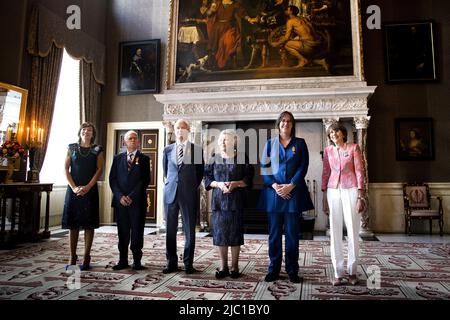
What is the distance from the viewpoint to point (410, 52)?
7281mm

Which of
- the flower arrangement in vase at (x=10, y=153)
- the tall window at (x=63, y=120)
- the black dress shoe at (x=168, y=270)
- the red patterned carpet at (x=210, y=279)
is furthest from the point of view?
the tall window at (x=63, y=120)

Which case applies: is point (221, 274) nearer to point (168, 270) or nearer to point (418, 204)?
point (168, 270)

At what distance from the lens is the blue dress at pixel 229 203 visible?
3.32 meters

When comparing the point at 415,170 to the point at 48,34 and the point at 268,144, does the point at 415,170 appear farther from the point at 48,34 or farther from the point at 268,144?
the point at 48,34

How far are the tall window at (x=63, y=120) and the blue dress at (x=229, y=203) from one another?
191 inches

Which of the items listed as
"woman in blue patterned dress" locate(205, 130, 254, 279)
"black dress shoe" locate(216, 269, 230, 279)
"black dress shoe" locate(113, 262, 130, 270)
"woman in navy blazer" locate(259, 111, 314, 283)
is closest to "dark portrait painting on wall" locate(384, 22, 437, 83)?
"woman in navy blazer" locate(259, 111, 314, 283)

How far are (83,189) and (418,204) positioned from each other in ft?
20.9

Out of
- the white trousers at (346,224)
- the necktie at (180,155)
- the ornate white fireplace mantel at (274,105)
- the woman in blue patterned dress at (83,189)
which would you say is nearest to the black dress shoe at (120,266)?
the woman in blue patterned dress at (83,189)

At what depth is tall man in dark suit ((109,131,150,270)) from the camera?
3.66 metres

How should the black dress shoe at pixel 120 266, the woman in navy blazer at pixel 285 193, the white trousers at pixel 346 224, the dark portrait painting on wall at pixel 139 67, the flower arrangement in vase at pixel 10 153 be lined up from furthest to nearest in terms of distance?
the dark portrait painting on wall at pixel 139 67 → the flower arrangement in vase at pixel 10 153 → the black dress shoe at pixel 120 266 → the woman in navy blazer at pixel 285 193 → the white trousers at pixel 346 224

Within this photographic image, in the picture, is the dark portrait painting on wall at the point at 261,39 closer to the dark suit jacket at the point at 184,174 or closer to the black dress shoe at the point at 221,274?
the dark suit jacket at the point at 184,174
